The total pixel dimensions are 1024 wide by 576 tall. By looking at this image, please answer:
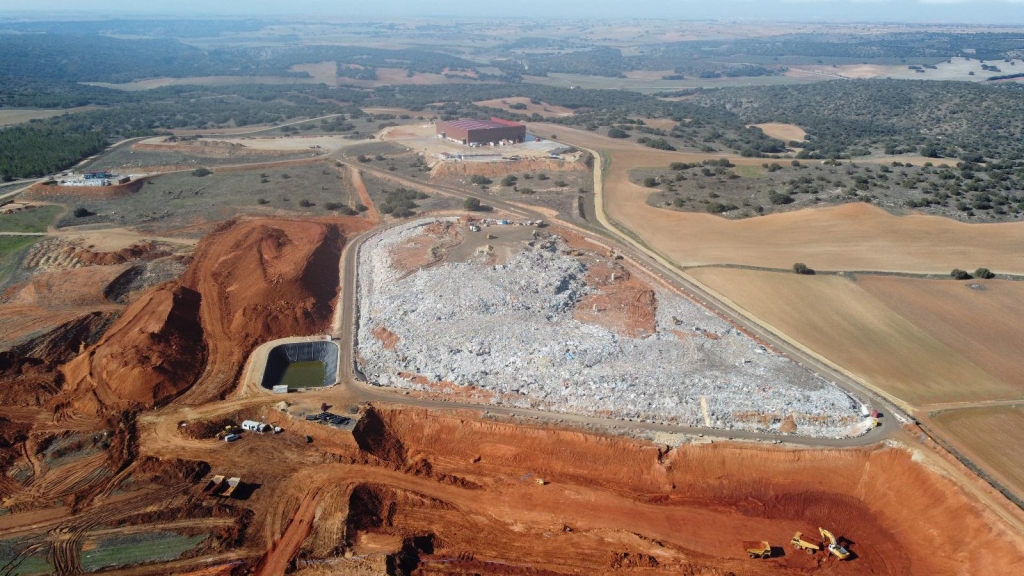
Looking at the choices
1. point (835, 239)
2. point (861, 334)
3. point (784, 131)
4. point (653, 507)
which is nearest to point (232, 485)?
point (653, 507)

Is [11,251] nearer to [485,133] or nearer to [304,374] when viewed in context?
[304,374]

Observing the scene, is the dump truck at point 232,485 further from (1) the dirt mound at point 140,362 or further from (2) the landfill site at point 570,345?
→ (2) the landfill site at point 570,345

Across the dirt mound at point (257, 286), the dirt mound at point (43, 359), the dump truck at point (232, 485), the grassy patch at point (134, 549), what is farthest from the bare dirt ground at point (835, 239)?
the dirt mound at point (43, 359)

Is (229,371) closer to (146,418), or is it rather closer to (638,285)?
(146,418)

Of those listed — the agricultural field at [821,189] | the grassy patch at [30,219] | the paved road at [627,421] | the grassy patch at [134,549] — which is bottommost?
the grassy patch at [134,549]

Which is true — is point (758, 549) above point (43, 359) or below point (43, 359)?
below

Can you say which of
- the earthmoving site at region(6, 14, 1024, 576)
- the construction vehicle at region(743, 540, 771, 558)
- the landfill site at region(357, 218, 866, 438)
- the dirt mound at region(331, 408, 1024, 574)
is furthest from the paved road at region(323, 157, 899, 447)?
the construction vehicle at region(743, 540, 771, 558)

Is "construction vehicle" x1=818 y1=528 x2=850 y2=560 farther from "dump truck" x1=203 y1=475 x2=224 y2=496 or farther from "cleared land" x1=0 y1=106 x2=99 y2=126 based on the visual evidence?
"cleared land" x1=0 y1=106 x2=99 y2=126
